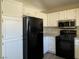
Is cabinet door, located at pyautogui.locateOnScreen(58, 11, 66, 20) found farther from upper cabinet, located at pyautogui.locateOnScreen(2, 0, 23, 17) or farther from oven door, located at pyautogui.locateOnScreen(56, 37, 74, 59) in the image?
upper cabinet, located at pyautogui.locateOnScreen(2, 0, 23, 17)

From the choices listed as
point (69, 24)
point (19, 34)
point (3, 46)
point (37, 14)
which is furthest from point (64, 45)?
point (3, 46)

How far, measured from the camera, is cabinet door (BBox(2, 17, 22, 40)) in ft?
8.35

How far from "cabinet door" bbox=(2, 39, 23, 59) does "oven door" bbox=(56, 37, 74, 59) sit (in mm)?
2031

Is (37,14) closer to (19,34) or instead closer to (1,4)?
(19,34)

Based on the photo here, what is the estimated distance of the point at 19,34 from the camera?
3072mm

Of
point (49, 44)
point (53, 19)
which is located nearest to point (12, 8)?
point (53, 19)

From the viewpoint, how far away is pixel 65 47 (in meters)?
→ 4.46

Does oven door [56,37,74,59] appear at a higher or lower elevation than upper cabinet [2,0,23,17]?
lower

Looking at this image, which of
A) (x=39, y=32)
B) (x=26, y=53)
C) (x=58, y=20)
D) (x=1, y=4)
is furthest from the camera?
(x=58, y=20)

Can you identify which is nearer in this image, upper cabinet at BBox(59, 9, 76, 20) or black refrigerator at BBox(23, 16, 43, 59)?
black refrigerator at BBox(23, 16, 43, 59)

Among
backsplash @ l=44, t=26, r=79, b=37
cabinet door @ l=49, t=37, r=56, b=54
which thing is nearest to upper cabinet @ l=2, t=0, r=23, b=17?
cabinet door @ l=49, t=37, r=56, b=54

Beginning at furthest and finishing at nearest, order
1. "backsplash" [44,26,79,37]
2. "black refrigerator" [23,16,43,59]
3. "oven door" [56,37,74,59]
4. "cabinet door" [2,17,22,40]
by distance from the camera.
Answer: "backsplash" [44,26,79,37] → "oven door" [56,37,74,59] → "black refrigerator" [23,16,43,59] → "cabinet door" [2,17,22,40]

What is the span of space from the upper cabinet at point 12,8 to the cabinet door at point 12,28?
122 mm

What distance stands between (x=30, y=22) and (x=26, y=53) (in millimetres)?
927
